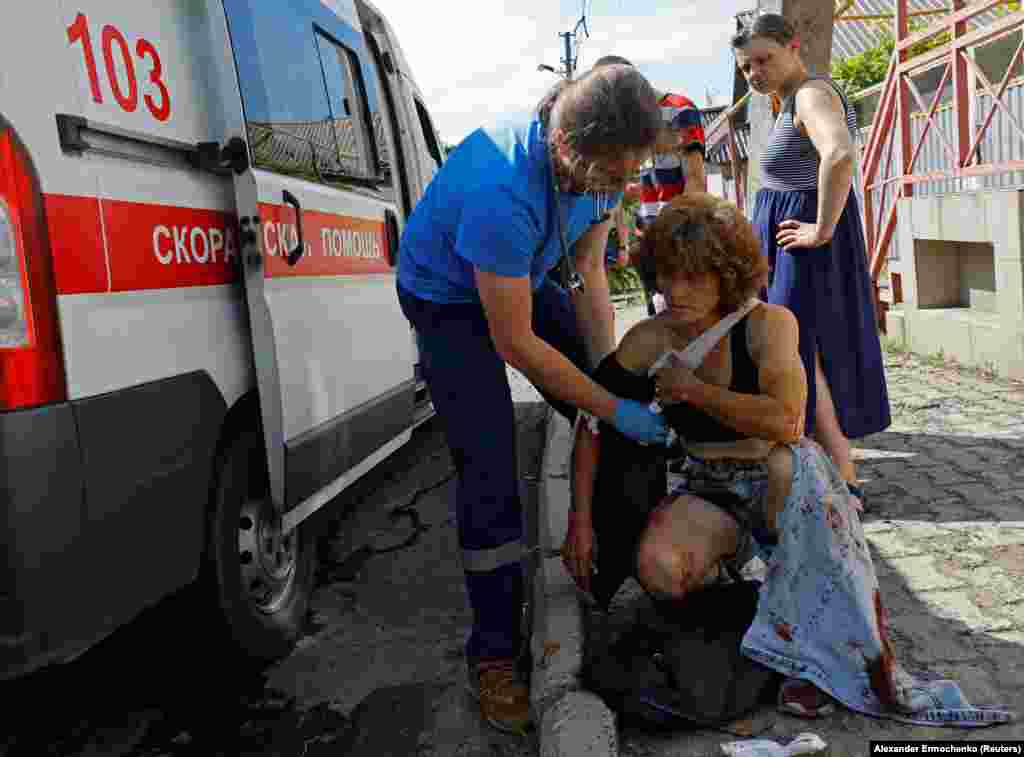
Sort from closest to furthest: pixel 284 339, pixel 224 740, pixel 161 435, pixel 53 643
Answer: pixel 53 643
pixel 161 435
pixel 224 740
pixel 284 339

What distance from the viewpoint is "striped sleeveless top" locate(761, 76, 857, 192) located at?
12.4 ft

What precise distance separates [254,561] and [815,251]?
221 cm

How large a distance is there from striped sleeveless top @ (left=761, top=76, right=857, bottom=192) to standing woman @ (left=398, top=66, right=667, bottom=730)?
1084 millimetres

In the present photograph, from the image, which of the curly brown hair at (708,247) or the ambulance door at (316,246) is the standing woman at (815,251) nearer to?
the curly brown hair at (708,247)

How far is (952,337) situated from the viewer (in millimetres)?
6883

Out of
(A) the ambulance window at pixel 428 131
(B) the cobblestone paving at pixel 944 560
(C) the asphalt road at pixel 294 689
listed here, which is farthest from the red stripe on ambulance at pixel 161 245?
(A) the ambulance window at pixel 428 131

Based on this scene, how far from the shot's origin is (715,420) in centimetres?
278

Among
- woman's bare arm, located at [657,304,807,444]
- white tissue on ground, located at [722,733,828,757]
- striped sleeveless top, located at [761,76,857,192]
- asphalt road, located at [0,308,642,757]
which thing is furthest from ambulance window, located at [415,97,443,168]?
white tissue on ground, located at [722,733,828,757]

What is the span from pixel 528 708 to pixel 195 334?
1.29 meters

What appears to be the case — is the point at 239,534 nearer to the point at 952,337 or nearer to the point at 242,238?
the point at 242,238

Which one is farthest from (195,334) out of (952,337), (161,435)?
(952,337)

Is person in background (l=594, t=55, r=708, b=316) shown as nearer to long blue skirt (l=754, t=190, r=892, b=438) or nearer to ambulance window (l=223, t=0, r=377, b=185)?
long blue skirt (l=754, t=190, r=892, b=438)

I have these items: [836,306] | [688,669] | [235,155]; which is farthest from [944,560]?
[235,155]

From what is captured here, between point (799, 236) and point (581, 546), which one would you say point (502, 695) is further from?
point (799, 236)
